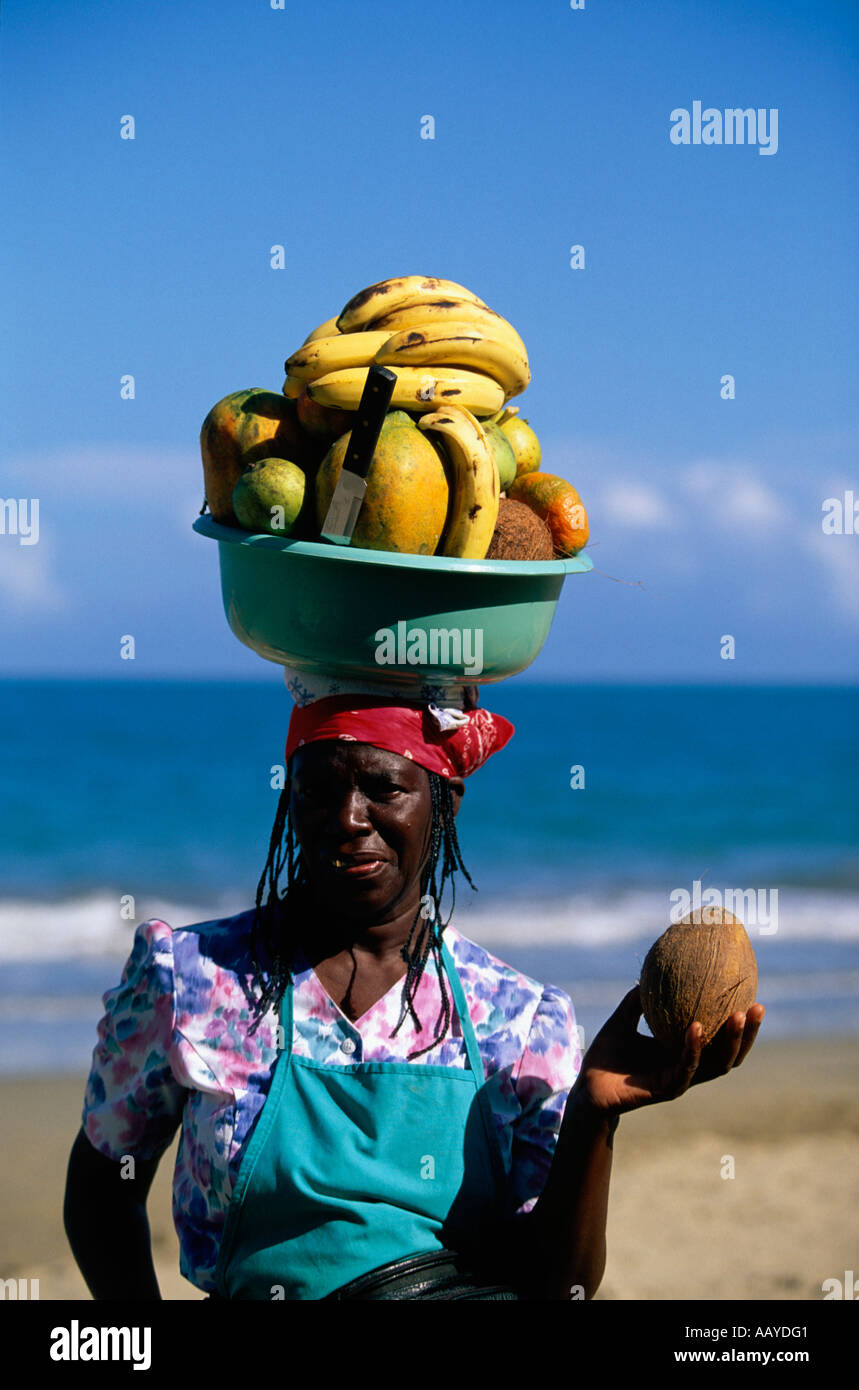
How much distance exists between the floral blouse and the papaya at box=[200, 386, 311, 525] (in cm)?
89

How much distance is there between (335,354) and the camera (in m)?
2.62

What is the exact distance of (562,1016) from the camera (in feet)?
9.06

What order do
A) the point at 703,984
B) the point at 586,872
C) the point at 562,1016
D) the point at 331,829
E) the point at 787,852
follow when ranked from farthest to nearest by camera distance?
1. the point at 787,852
2. the point at 586,872
3. the point at 562,1016
4. the point at 331,829
5. the point at 703,984

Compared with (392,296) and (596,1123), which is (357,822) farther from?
(392,296)

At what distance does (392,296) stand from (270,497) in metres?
0.62

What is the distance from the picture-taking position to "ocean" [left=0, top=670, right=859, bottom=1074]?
11703mm

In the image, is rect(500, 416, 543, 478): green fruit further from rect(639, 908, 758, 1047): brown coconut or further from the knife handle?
rect(639, 908, 758, 1047): brown coconut

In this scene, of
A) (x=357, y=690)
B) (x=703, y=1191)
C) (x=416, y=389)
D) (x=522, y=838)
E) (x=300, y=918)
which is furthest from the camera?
(x=522, y=838)

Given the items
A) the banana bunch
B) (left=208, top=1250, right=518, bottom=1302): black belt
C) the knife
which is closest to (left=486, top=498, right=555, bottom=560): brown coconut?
the banana bunch

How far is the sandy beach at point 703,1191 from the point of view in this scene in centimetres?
671

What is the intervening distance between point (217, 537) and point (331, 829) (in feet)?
2.07

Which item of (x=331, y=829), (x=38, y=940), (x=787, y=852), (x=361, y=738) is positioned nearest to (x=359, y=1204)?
(x=331, y=829)

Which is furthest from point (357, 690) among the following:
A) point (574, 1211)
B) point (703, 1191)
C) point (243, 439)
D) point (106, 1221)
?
point (703, 1191)
